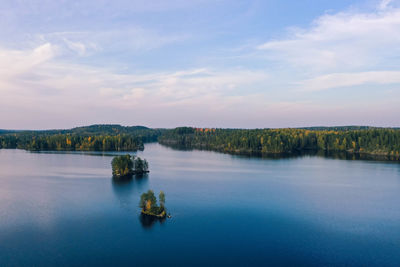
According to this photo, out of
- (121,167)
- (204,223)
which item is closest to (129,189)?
(121,167)

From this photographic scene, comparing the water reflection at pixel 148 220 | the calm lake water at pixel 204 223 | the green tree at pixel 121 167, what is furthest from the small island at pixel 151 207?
the green tree at pixel 121 167

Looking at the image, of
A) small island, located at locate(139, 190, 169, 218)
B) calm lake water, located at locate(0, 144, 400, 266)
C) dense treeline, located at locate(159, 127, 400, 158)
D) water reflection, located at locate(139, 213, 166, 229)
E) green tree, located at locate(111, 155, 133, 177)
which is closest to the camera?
calm lake water, located at locate(0, 144, 400, 266)

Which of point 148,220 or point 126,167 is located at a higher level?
point 126,167

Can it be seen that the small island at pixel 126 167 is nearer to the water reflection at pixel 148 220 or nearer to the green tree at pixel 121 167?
the green tree at pixel 121 167

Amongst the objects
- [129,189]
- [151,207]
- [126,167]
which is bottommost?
[129,189]

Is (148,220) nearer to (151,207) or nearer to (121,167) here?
(151,207)

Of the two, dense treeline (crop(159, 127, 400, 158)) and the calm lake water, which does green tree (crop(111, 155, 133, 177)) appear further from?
dense treeline (crop(159, 127, 400, 158))

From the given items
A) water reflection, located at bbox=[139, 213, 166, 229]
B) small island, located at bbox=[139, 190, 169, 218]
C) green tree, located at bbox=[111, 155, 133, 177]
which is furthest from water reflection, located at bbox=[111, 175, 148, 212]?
water reflection, located at bbox=[139, 213, 166, 229]
